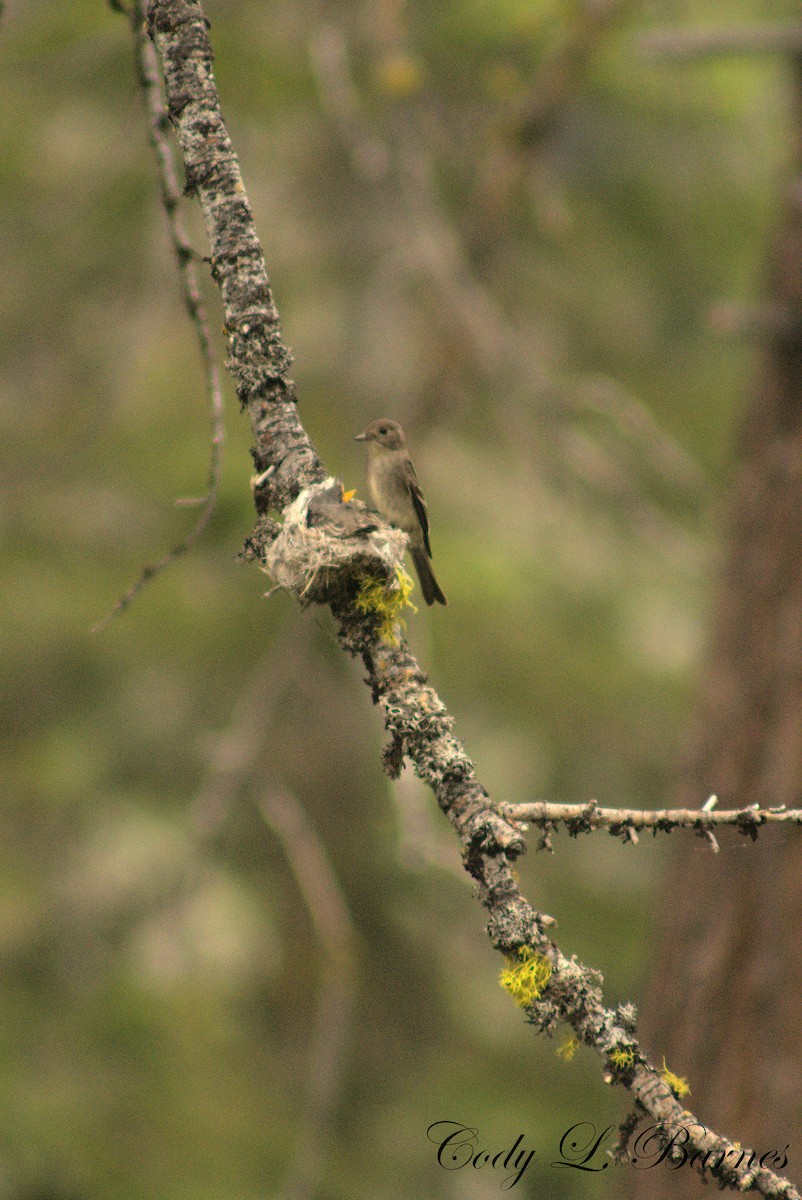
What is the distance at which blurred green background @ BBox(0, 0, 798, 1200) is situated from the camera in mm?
5520

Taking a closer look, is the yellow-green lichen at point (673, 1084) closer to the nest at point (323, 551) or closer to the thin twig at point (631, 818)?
the thin twig at point (631, 818)

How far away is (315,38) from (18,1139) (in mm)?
5716

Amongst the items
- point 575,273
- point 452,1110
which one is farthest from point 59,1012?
point 575,273

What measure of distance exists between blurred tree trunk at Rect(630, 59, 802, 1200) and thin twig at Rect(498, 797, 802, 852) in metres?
2.59

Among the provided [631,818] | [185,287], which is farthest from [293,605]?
[631,818]

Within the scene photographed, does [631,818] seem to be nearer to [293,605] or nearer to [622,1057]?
[622,1057]

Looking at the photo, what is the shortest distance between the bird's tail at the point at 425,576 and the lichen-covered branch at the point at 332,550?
257 centimetres

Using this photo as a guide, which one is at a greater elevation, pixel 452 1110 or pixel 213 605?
pixel 213 605

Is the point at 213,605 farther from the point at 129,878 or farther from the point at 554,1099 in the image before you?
the point at 554,1099

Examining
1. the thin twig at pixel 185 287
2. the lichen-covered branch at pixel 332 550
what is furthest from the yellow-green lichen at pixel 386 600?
the thin twig at pixel 185 287

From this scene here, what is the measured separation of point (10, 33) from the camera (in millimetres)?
6438

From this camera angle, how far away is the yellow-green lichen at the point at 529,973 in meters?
1.36

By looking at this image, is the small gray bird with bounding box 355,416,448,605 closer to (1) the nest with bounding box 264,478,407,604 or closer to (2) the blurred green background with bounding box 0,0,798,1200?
(2) the blurred green background with bounding box 0,0,798,1200

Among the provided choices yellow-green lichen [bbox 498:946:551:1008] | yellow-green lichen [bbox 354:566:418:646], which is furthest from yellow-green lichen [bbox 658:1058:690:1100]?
yellow-green lichen [bbox 354:566:418:646]
